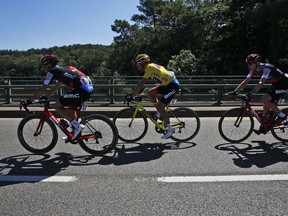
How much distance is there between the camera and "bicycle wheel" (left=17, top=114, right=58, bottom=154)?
245 inches

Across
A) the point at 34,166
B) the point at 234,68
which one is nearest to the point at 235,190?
the point at 34,166

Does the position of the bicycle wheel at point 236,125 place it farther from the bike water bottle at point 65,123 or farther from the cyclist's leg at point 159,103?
the bike water bottle at point 65,123

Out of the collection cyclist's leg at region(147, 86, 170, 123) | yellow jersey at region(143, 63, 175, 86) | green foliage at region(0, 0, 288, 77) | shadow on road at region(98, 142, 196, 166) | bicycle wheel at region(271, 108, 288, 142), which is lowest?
shadow on road at region(98, 142, 196, 166)

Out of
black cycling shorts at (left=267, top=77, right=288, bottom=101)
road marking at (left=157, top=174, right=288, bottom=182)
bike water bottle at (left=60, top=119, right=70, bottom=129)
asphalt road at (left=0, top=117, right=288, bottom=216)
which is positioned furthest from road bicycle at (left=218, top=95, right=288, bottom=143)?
bike water bottle at (left=60, top=119, right=70, bottom=129)

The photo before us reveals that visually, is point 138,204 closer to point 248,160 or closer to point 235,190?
point 235,190

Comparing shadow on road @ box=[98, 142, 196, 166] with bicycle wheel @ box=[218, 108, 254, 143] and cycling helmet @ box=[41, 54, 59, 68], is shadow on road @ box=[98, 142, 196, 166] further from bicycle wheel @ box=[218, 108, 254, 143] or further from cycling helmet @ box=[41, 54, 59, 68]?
cycling helmet @ box=[41, 54, 59, 68]

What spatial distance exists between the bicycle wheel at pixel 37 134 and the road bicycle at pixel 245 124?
11.5ft

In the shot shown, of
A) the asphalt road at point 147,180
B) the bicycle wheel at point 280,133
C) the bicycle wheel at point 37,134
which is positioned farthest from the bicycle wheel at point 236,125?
the bicycle wheel at point 37,134

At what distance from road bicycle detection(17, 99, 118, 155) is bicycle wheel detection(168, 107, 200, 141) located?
1687 millimetres

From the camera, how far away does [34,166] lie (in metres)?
5.60

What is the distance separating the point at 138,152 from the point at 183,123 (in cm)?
141

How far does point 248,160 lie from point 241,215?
2219 millimetres

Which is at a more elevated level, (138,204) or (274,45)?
(274,45)

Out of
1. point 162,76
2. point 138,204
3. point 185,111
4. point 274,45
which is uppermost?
point 274,45
